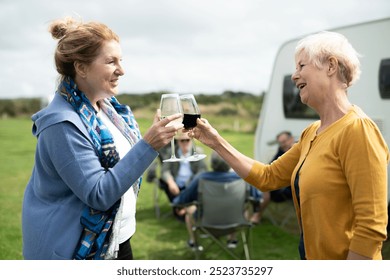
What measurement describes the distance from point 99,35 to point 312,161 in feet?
3.24

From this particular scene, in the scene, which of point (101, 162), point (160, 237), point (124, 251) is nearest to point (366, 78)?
Answer: point (160, 237)

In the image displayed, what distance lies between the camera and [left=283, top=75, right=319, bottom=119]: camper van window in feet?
20.7

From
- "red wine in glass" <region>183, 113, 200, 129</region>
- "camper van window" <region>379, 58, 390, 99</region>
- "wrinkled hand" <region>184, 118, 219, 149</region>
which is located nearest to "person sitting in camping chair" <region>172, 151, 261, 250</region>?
"camper van window" <region>379, 58, 390, 99</region>

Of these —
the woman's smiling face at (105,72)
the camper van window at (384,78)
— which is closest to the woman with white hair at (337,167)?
the woman's smiling face at (105,72)

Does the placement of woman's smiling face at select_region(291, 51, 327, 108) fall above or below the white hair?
below

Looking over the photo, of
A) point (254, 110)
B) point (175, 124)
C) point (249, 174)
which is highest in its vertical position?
point (175, 124)

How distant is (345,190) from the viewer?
1.78 meters

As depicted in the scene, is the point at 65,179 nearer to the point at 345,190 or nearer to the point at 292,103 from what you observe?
the point at 345,190

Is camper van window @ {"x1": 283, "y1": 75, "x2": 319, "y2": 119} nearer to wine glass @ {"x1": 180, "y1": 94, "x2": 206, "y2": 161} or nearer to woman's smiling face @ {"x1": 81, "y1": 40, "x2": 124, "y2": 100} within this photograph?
wine glass @ {"x1": 180, "y1": 94, "x2": 206, "y2": 161}

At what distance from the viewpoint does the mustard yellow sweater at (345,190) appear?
5.57 feet
